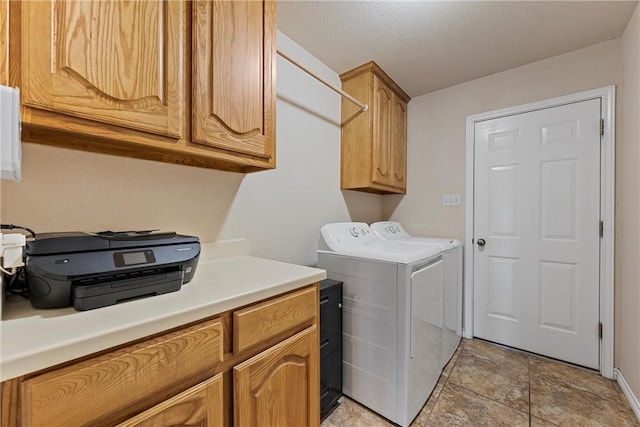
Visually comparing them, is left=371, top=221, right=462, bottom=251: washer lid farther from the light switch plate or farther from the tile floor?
the tile floor

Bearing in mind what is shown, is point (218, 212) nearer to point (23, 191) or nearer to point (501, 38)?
point (23, 191)

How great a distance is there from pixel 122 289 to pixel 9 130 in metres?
0.45

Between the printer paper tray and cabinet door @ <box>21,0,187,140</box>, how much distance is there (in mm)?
465

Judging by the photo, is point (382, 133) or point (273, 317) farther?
point (382, 133)

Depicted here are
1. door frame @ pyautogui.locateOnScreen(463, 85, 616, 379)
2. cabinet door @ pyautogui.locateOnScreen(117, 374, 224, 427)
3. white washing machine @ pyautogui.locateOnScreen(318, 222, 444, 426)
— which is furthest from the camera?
door frame @ pyautogui.locateOnScreen(463, 85, 616, 379)

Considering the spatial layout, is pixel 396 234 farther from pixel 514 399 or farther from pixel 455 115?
pixel 514 399

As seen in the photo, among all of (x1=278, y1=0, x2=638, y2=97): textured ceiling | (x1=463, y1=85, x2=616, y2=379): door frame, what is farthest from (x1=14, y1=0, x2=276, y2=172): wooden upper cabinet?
(x1=463, y1=85, x2=616, y2=379): door frame

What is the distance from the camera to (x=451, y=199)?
2527mm

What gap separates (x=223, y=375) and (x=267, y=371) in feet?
0.57

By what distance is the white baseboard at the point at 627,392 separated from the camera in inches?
58.2

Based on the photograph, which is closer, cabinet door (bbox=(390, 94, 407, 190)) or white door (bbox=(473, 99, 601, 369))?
white door (bbox=(473, 99, 601, 369))

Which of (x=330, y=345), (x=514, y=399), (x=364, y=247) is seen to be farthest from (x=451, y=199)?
(x=330, y=345)

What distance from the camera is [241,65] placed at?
113 cm

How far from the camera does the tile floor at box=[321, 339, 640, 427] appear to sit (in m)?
1.47
